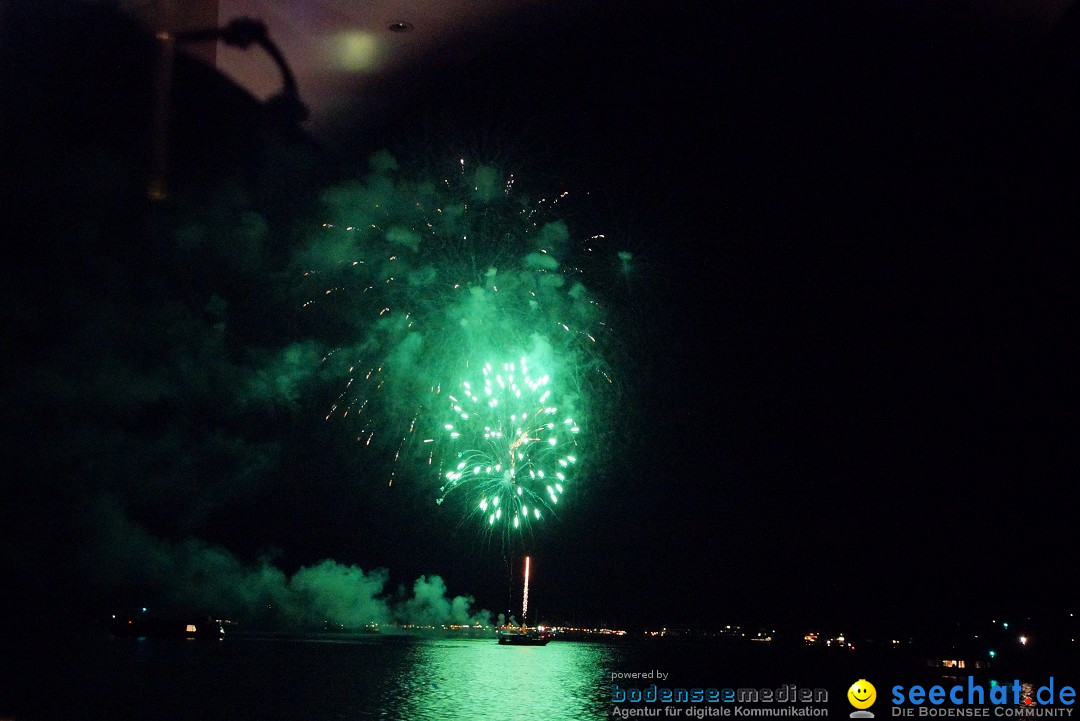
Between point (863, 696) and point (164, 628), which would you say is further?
point (164, 628)

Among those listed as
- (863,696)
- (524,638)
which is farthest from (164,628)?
(863,696)

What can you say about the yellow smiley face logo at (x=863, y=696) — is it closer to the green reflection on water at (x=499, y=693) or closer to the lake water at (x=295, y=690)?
the lake water at (x=295, y=690)

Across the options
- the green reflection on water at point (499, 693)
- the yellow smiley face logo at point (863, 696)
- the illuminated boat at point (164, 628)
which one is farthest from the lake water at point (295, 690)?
the illuminated boat at point (164, 628)

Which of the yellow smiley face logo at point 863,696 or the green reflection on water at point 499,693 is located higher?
the yellow smiley face logo at point 863,696

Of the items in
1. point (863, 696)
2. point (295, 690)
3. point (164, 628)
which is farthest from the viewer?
point (164, 628)

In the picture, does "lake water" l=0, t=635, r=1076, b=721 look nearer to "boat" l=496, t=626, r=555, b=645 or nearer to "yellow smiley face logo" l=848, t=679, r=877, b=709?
"yellow smiley face logo" l=848, t=679, r=877, b=709

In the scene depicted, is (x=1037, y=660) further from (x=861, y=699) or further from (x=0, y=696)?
(x=0, y=696)

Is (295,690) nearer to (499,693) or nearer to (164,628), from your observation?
(499,693)

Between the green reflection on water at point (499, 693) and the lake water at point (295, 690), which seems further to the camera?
the green reflection on water at point (499, 693)

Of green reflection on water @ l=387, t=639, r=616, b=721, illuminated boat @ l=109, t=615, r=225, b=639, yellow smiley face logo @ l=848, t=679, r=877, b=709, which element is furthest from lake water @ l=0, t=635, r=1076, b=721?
illuminated boat @ l=109, t=615, r=225, b=639

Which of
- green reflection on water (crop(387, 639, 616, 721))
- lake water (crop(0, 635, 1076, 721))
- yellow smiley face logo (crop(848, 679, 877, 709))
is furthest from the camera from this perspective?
green reflection on water (crop(387, 639, 616, 721))

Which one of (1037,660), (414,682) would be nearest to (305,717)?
(414,682)

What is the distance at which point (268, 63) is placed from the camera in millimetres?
11094

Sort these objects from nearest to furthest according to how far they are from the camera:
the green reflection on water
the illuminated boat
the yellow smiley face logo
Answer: the yellow smiley face logo < the green reflection on water < the illuminated boat
